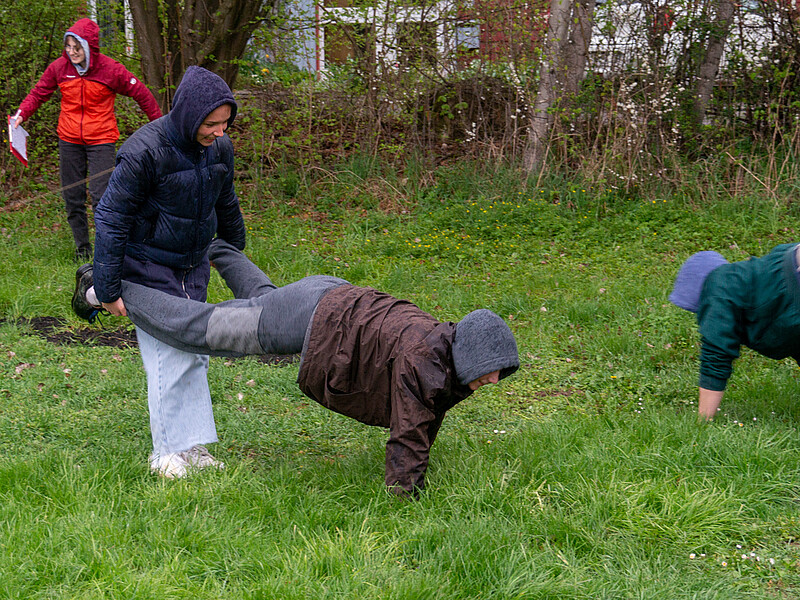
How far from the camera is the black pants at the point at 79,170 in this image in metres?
8.34

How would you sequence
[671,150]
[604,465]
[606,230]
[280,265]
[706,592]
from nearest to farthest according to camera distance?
[706,592] < [604,465] < [280,265] < [606,230] < [671,150]

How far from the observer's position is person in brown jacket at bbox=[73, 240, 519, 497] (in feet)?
11.1

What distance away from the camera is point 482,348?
3.36 meters

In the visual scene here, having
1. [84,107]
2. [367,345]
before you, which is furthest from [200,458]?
[84,107]

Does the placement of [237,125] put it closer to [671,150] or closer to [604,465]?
[671,150]

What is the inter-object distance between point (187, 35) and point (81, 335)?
4.64 m

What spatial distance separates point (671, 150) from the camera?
33.3 feet

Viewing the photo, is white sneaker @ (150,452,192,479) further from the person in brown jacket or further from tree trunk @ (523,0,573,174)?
tree trunk @ (523,0,573,174)

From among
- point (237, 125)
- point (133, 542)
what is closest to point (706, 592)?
point (133, 542)

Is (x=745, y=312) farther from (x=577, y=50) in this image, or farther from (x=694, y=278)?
(x=577, y=50)

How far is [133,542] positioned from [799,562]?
2.71 metres

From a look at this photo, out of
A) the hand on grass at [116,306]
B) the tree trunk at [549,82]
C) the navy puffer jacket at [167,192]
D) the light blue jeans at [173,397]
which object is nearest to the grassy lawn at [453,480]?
the light blue jeans at [173,397]

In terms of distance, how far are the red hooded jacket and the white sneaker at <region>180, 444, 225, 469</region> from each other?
4.64 metres

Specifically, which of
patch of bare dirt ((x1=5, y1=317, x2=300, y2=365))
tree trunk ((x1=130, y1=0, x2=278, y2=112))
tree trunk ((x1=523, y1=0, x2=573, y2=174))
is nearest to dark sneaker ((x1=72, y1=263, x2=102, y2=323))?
patch of bare dirt ((x1=5, y1=317, x2=300, y2=365))
